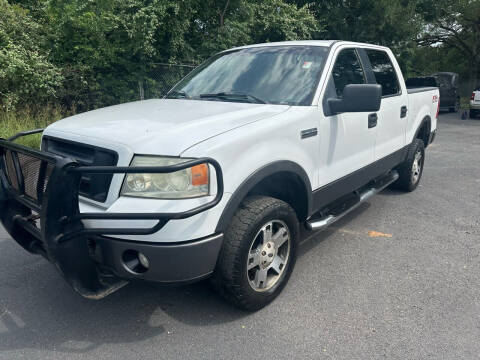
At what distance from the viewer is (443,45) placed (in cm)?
3162

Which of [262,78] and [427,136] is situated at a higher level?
[262,78]

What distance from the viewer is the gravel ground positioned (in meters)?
2.56

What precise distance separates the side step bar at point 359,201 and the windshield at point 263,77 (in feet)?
3.34

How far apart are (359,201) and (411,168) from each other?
1.87 m

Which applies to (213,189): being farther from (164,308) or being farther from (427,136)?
(427,136)

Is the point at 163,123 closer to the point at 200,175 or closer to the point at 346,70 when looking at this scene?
the point at 200,175

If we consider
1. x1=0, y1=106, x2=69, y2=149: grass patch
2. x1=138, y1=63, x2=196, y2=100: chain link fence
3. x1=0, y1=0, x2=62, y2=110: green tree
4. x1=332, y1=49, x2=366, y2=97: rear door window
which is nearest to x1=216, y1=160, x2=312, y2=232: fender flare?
x1=332, y1=49, x2=366, y2=97: rear door window

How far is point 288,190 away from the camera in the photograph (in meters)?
3.29

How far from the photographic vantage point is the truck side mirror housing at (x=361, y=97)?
3.17 metres

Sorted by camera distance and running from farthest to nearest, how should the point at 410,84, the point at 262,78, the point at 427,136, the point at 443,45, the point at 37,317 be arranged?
1. the point at 443,45
2. the point at 410,84
3. the point at 427,136
4. the point at 262,78
5. the point at 37,317

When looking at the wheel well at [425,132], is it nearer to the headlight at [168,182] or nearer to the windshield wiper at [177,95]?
the windshield wiper at [177,95]

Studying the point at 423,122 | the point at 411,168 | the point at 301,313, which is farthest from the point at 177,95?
the point at 423,122

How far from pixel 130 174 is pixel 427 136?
509 cm

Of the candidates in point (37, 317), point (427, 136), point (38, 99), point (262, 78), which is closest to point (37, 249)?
point (37, 317)
